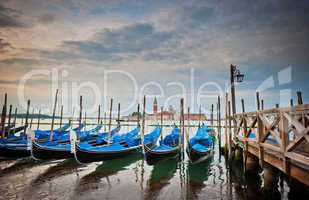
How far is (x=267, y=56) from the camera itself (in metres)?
14.8

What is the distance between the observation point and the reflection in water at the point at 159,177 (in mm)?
5989

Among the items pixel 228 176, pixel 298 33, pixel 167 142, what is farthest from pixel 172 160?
pixel 298 33

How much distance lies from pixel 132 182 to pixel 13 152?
7.96 metres

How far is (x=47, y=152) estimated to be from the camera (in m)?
9.32

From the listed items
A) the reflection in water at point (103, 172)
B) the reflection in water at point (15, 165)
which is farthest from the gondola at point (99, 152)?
the reflection in water at point (15, 165)

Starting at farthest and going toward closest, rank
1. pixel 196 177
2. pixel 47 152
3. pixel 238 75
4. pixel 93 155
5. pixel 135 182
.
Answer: pixel 47 152, pixel 93 155, pixel 238 75, pixel 196 177, pixel 135 182

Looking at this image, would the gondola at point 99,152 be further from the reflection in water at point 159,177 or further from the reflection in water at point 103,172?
the reflection in water at point 159,177

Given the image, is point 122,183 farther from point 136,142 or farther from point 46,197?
point 136,142

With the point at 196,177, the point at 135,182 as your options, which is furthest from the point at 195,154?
the point at 135,182

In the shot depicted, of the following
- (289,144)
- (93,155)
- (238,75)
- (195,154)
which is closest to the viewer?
(289,144)

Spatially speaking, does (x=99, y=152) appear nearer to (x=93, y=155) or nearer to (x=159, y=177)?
(x=93, y=155)

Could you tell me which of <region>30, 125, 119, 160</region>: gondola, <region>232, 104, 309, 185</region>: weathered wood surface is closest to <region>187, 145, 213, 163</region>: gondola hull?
<region>232, 104, 309, 185</region>: weathered wood surface

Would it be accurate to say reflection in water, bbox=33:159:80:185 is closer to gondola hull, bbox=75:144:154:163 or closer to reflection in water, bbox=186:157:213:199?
gondola hull, bbox=75:144:154:163

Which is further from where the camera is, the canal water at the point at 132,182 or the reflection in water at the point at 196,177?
the reflection in water at the point at 196,177
